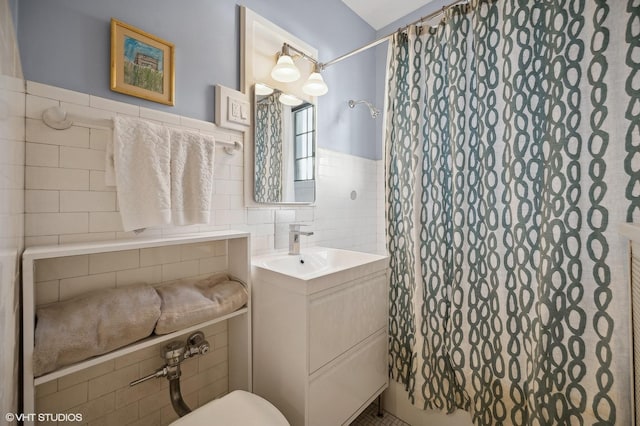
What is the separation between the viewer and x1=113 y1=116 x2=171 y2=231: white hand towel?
3.13 ft

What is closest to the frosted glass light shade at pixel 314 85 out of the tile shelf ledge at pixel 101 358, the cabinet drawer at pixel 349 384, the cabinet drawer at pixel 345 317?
the cabinet drawer at pixel 345 317

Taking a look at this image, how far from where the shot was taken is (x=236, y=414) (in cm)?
101

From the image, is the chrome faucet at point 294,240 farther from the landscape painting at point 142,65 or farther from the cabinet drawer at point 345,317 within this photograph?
the landscape painting at point 142,65

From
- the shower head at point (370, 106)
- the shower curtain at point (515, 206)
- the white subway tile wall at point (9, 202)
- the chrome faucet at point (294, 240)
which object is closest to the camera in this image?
the white subway tile wall at point (9, 202)

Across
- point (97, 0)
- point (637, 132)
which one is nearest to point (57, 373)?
point (97, 0)

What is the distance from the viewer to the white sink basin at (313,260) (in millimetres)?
1463

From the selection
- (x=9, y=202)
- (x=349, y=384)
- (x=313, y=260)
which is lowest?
(x=349, y=384)

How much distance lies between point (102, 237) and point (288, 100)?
1171 mm

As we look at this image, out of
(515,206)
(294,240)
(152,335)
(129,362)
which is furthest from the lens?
(294,240)

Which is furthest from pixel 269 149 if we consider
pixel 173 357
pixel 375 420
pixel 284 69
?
pixel 375 420

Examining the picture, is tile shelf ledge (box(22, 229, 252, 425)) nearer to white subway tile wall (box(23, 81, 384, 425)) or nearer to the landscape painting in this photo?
white subway tile wall (box(23, 81, 384, 425))

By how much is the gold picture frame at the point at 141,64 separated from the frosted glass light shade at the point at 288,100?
0.59 m

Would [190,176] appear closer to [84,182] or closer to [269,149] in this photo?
[84,182]

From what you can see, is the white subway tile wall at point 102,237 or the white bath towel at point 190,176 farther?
the white bath towel at point 190,176
